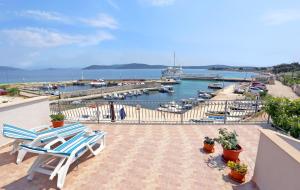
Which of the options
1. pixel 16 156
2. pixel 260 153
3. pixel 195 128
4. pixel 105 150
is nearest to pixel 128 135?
pixel 105 150

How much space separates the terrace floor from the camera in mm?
3891

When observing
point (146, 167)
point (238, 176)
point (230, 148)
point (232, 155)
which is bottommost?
point (146, 167)

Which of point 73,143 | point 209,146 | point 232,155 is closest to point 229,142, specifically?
point 232,155

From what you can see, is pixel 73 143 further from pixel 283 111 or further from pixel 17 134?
pixel 283 111

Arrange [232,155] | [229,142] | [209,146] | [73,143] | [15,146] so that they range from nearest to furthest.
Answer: [73,143] < [232,155] < [229,142] < [15,146] < [209,146]

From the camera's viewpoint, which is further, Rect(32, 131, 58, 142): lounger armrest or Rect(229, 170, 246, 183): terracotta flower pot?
Rect(32, 131, 58, 142): lounger armrest

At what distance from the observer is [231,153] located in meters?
4.69

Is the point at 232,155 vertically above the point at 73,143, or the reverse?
the point at 73,143

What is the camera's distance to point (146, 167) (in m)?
4.53

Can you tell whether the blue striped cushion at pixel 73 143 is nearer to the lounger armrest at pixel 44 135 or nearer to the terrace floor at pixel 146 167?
the terrace floor at pixel 146 167

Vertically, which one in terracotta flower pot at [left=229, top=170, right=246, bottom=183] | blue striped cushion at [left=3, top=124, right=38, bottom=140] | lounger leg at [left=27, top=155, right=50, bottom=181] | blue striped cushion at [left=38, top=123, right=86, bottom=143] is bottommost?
terracotta flower pot at [left=229, top=170, right=246, bottom=183]

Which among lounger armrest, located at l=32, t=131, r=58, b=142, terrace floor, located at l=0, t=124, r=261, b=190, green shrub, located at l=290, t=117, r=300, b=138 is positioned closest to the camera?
terrace floor, located at l=0, t=124, r=261, b=190

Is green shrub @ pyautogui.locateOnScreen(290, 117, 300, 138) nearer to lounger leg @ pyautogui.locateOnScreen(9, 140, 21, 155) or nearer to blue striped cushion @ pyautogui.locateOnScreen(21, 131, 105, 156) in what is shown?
blue striped cushion @ pyautogui.locateOnScreen(21, 131, 105, 156)

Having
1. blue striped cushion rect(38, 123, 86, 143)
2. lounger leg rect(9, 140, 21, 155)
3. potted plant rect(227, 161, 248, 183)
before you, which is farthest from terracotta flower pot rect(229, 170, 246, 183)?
lounger leg rect(9, 140, 21, 155)
